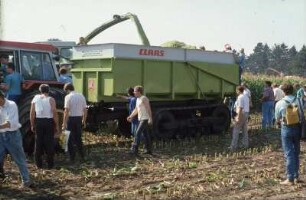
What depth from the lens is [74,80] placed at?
13.9 m

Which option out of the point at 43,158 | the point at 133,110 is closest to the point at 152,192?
the point at 43,158

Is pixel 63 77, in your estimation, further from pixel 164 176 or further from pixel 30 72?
pixel 164 176

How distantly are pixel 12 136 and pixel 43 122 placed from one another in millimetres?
1392

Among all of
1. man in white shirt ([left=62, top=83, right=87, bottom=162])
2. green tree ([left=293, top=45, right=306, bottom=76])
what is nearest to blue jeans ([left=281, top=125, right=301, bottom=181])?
man in white shirt ([left=62, top=83, right=87, bottom=162])

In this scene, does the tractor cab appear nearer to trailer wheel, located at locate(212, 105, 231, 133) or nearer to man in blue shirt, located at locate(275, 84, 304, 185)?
man in blue shirt, located at locate(275, 84, 304, 185)

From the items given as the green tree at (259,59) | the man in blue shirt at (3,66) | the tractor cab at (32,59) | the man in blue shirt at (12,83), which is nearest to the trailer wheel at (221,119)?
the tractor cab at (32,59)

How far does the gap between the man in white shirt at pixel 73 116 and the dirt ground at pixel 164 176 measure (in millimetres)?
373

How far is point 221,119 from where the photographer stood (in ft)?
52.3

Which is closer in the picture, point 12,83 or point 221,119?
point 12,83

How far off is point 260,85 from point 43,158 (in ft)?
66.7

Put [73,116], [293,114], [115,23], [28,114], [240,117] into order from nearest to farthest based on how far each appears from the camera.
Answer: [293,114], [28,114], [73,116], [240,117], [115,23]

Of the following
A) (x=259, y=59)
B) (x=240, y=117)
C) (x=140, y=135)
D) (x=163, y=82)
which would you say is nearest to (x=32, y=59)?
(x=140, y=135)

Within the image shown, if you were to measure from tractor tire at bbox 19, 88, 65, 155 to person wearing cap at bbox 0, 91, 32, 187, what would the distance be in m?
1.96

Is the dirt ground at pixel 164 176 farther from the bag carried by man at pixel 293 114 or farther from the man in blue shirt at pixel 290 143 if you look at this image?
the bag carried by man at pixel 293 114
